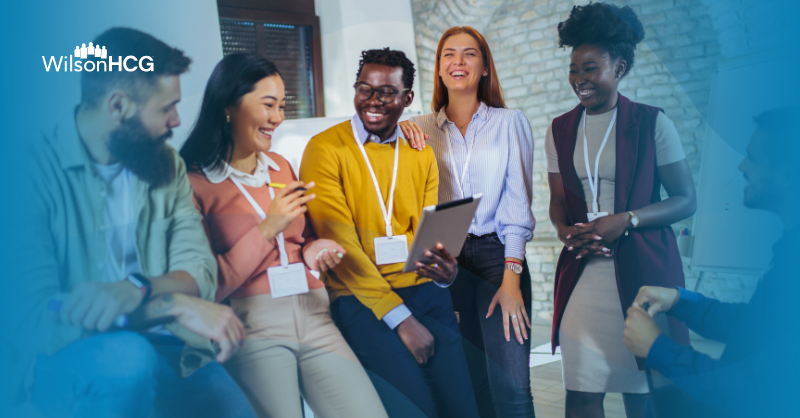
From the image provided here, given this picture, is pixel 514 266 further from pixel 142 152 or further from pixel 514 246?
pixel 142 152

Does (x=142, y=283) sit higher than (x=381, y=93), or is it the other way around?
(x=381, y=93)

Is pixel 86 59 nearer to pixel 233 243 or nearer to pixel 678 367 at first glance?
pixel 233 243

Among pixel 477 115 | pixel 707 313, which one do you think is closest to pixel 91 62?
pixel 477 115

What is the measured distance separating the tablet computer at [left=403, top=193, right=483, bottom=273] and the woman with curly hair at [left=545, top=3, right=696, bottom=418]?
2.12 feet

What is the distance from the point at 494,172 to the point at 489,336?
0.77 metres

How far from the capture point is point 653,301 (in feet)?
7.82

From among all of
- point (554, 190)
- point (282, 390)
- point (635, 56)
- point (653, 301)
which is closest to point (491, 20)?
point (635, 56)

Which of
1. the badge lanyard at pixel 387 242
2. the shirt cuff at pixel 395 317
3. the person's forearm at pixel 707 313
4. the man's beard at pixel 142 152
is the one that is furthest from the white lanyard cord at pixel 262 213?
the person's forearm at pixel 707 313

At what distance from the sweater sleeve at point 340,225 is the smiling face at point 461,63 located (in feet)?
2.24

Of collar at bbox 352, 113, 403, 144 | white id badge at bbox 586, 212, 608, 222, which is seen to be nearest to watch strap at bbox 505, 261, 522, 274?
white id badge at bbox 586, 212, 608, 222

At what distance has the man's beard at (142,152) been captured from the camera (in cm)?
198

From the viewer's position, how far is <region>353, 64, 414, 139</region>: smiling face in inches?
86.3

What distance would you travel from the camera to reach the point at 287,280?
2107 mm

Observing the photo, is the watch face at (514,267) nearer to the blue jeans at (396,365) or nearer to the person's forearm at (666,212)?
the blue jeans at (396,365)
